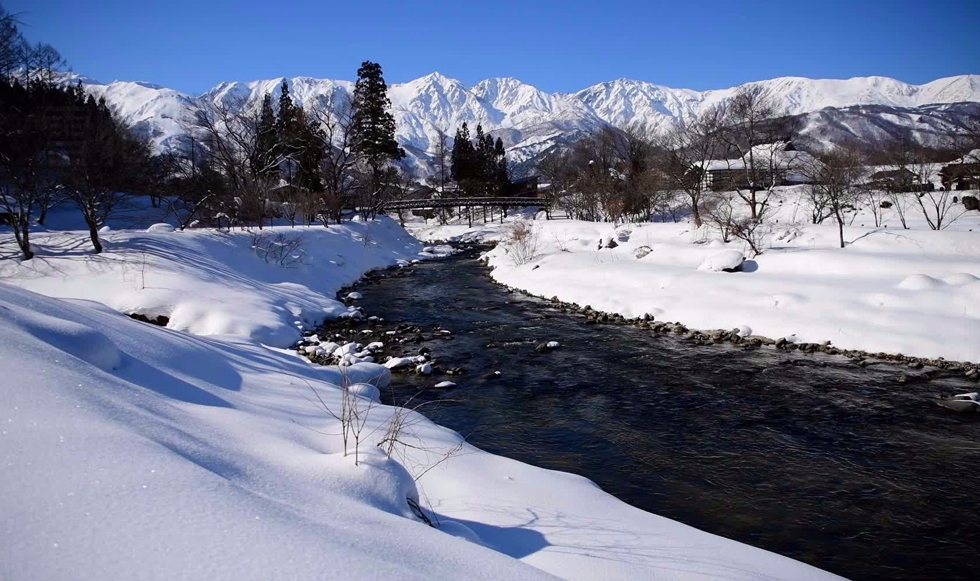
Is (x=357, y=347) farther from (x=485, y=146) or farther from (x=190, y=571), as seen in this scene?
(x=485, y=146)

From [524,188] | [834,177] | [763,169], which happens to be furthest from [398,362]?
A: [524,188]

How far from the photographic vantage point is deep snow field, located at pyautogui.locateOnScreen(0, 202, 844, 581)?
199cm

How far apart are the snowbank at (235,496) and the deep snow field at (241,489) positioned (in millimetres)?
11

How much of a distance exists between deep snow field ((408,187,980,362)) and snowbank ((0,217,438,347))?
9156 mm

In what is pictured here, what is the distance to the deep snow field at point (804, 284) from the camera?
11.5 meters

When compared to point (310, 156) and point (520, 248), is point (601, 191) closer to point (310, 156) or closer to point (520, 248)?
point (520, 248)

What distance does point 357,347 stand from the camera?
11805 mm

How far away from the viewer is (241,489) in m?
2.56

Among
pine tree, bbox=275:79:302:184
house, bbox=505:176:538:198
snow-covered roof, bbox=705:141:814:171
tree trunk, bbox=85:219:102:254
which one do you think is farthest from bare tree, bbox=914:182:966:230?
house, bbox=505:176:538:198

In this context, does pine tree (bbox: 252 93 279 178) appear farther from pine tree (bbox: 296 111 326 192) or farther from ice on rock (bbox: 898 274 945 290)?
ice on rock (bbox: 898 274 945 290)

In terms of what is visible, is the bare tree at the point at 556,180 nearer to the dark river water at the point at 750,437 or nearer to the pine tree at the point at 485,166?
the pine tree at the point at 485,166

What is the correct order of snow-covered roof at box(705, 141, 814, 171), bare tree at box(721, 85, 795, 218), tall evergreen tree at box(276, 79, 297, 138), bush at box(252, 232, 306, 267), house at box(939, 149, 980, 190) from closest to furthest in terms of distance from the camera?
bush at box(252, 232, 306, 267), house at box(939, 149, 980, 190), bare tree at box(721, 85, 795, 218), tall evergreen tree at box(276, 79, 297, 138), snow-covered roof at box(705, 141, 814, 171)

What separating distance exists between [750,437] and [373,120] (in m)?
43.1

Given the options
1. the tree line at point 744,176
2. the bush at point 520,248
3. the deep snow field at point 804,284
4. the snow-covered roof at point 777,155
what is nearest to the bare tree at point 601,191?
the tree line at point 744,176
